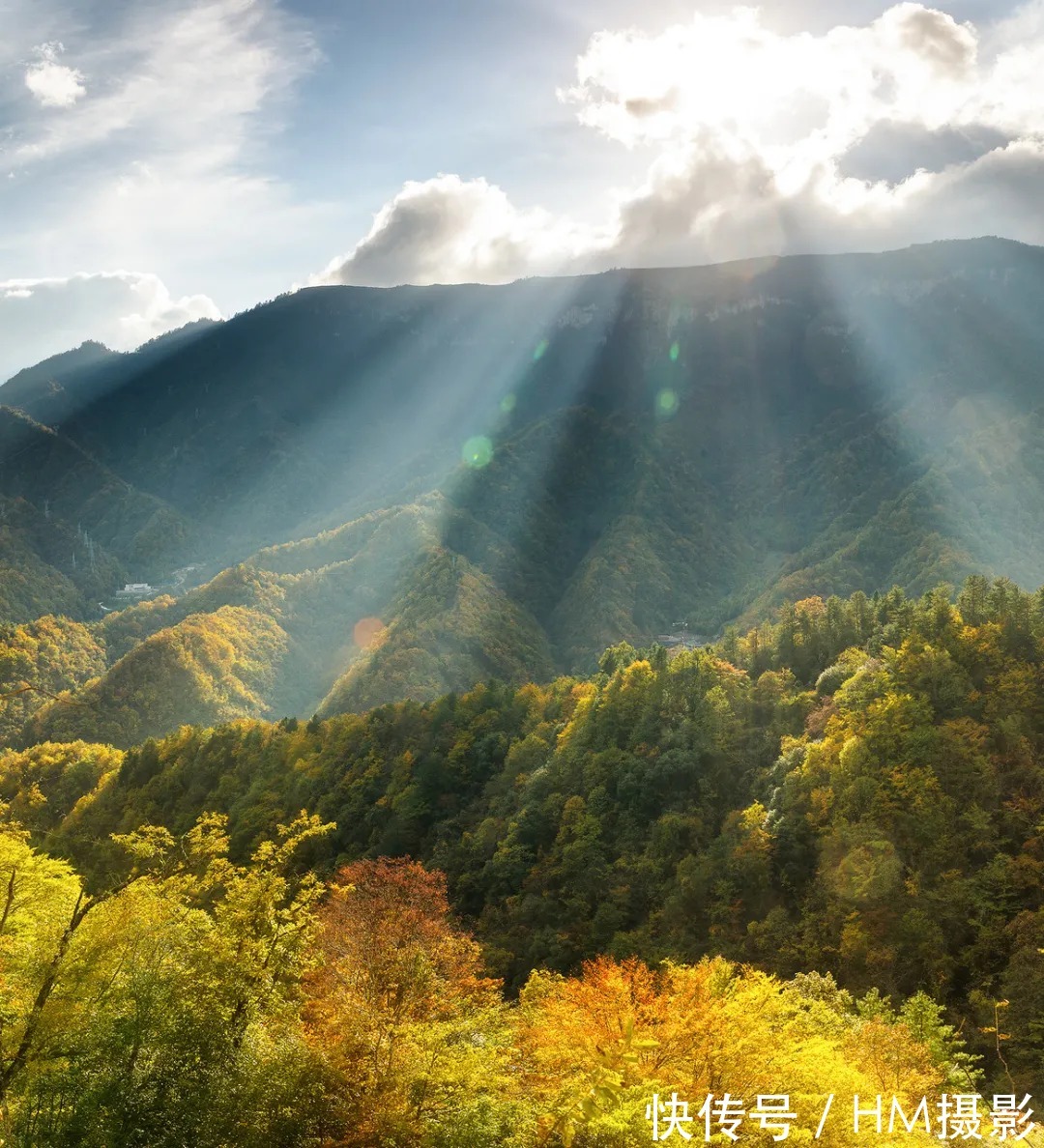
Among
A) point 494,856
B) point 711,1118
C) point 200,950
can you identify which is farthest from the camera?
point 494,856

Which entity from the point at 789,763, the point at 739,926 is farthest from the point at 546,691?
the point at 739,926

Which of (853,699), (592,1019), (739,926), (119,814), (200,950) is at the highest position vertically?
(200,950)

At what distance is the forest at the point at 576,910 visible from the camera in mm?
28781

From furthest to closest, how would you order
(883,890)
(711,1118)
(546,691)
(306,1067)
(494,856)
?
(546,691) < (494,856) < (883,890) < (306,1067) < (711,1118)

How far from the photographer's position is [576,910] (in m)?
81.8

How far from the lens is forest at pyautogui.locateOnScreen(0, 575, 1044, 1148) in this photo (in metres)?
28.8

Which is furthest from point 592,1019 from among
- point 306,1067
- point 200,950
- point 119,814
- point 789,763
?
point 119,814

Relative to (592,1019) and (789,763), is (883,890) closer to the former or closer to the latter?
(789,763)

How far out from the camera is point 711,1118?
26.9 m

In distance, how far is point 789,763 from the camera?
267 feet

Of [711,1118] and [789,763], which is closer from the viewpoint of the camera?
[711,1118]

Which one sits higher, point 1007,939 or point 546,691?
point 1007,939

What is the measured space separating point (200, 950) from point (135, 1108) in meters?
5.49

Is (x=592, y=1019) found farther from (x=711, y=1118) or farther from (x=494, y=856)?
(x=494, y=856)
